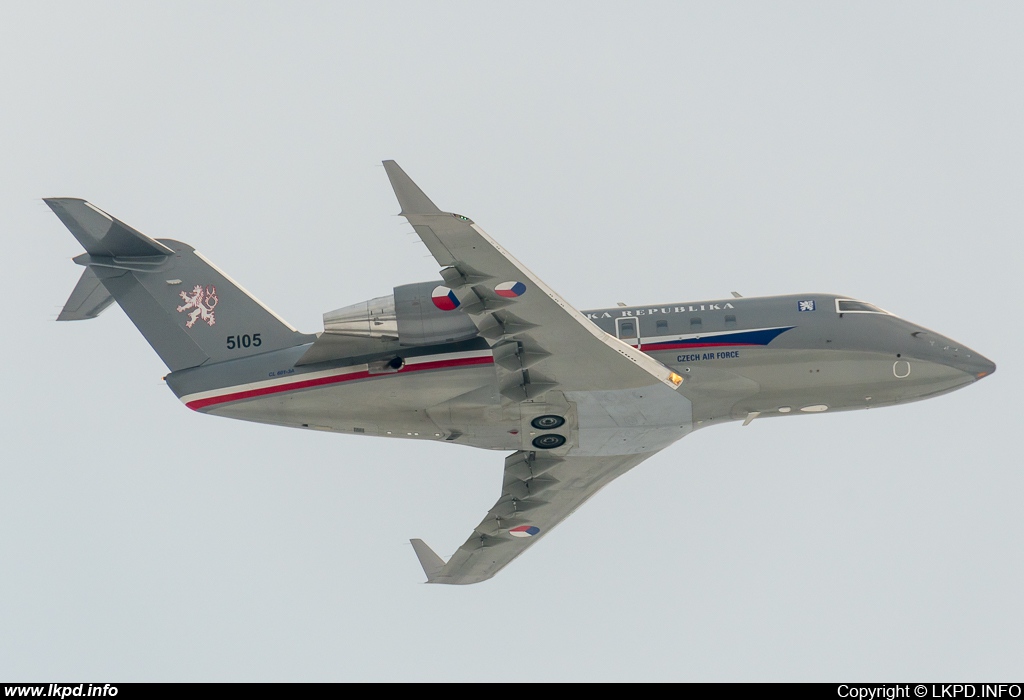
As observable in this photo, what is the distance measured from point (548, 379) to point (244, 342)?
30.0 feet

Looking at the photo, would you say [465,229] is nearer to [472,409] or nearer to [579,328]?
[579,328]

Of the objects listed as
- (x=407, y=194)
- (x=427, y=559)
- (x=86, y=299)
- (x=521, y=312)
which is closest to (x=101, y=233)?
(x=86, y=299)

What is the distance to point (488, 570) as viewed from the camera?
132 feet

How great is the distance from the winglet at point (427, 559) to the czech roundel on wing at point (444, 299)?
11593mm

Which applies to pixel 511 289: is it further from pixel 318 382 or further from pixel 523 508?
pixel 523 508

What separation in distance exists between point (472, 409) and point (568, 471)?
17.1 feet

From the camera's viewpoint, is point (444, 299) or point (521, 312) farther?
point (444, 299)

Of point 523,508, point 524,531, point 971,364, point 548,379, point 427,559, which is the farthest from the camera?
point 427,559

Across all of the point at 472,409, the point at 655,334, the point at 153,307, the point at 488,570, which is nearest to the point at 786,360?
the point at 655,334

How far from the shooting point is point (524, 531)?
39.1m

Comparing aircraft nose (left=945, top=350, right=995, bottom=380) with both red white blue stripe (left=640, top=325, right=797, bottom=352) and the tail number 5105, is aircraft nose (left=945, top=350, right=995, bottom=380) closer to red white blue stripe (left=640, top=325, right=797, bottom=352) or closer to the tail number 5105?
red white blue stripe (left=640, top=325, right=797, bottom=352)

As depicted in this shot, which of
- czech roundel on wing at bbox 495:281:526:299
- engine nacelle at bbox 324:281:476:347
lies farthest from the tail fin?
czech roundel on wing at bbox 495:281:526:299

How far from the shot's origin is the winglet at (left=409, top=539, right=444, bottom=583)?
1590 inches

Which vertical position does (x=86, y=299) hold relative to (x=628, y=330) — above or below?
above
